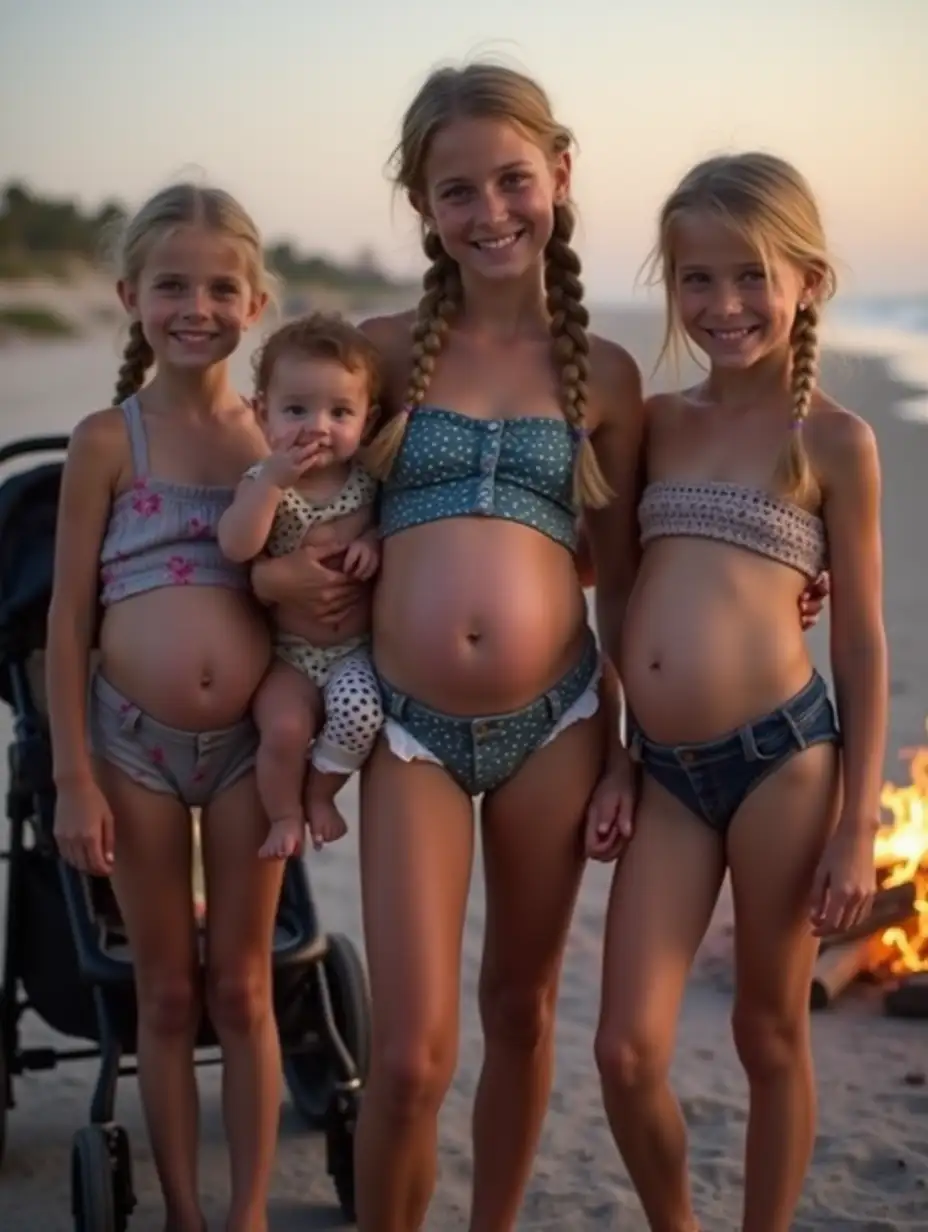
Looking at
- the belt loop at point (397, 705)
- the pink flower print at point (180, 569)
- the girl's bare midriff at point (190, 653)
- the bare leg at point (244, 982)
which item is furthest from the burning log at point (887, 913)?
the pink flower print at point (180, 569)

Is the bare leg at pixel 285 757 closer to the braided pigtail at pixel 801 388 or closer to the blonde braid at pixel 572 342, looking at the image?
the blonde braid at pixel 572 342

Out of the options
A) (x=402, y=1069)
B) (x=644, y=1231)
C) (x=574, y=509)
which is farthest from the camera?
(x=644, y=1231)

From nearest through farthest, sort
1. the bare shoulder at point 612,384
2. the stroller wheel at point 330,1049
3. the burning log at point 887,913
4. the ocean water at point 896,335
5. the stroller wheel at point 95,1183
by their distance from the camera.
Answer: the bare shoulder at point 612,384, the stroller wheel at point 95,1183, the stroller wheel at point 330,1049, the burning log at point 887,913, the ocean water at point 896,335

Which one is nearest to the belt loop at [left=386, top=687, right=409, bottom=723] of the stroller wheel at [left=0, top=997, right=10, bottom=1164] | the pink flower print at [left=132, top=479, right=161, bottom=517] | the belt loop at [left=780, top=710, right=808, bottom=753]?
the pink flower print at [left=132, top=479, right=161, bottom=517]

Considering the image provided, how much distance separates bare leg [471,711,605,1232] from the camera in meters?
3.30

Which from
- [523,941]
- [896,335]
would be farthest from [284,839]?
[896,335]

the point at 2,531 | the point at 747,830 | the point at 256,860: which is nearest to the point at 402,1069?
the point at 256,860

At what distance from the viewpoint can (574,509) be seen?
3.36m

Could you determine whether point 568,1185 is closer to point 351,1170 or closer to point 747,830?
point 351,1170

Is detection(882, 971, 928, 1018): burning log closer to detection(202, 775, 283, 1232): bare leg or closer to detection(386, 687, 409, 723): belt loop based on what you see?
detection(202, 775, 283, 1232): bare leg

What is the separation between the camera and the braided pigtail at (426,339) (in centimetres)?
328

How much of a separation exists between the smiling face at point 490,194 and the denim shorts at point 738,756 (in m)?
0.93

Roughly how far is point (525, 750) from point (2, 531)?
142 cm

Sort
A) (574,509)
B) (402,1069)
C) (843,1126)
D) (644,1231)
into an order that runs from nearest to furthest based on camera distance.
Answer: (402,1069) < (574,509) < (644,1231) < (843,1126)
